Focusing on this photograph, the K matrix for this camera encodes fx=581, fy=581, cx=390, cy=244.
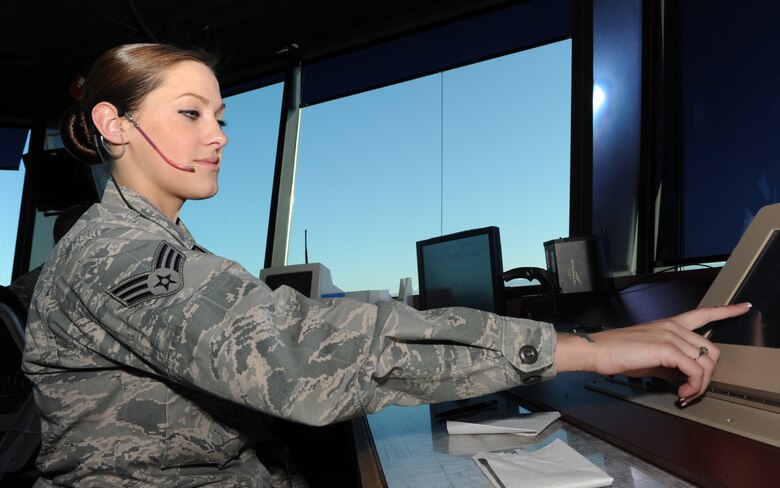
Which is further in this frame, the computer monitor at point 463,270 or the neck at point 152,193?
the computer monitor at point 463,270

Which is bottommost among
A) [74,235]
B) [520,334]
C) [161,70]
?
[520,334]

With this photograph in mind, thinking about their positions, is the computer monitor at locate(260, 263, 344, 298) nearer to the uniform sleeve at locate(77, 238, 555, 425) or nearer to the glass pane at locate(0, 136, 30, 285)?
the uniform sleeve at locate(77, 238, 555, 425)

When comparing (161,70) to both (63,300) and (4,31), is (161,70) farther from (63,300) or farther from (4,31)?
(4,31)

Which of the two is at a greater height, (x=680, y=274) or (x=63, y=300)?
(x=680, y=274)

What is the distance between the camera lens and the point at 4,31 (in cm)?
445

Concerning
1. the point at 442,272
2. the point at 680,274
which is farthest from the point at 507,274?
the point at 680,274

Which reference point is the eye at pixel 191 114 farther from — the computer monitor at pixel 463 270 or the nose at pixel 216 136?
the computer monitor at pixel 463 270

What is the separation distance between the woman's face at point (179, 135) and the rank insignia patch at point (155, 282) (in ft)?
1.02

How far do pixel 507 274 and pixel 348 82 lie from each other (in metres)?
2.31

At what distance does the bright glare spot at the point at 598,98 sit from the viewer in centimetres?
264

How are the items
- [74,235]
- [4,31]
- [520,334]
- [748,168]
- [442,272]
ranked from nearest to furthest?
1. [520,334]
2. [74,235]
3. [748,168]
4. [442,272]
5. [4,31]

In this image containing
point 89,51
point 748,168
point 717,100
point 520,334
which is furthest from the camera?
point 89,51

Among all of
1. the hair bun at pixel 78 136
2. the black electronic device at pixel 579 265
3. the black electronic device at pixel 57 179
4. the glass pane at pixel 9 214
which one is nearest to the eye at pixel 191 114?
the hair bun at pixel 78 136

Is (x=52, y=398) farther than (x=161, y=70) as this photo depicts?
No
